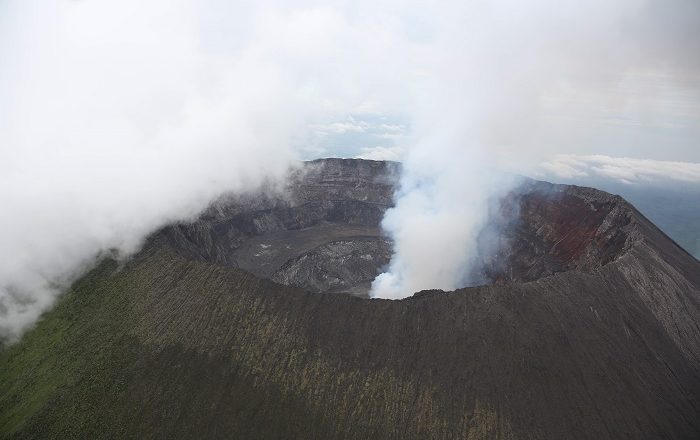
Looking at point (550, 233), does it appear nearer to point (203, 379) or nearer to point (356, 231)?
point (356, 231)

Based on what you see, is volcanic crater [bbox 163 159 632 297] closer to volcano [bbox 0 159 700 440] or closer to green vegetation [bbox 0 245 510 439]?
volcano [bbox 0 159 700 440]

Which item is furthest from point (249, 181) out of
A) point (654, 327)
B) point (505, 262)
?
point (654, 327)

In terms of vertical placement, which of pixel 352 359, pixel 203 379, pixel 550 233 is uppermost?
pixel 352 359

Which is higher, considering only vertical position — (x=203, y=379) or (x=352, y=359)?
(x=352, y=359)

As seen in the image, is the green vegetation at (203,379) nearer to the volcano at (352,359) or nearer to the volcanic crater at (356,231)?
the volcano at (352,359)

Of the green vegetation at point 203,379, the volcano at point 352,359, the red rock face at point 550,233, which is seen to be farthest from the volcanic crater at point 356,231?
the green vegetation at point 203,379

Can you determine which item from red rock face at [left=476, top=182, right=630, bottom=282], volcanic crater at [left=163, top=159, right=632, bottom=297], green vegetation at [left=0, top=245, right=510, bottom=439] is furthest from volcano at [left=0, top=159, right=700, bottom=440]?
volcanic crater at [left=163, top=159, right=632, bottom=297]

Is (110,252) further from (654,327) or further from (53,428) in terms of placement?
(654,327)

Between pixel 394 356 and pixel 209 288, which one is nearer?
pixel 394 356

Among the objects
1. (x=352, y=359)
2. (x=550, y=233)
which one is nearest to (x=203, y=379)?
(x=352, y=359)
